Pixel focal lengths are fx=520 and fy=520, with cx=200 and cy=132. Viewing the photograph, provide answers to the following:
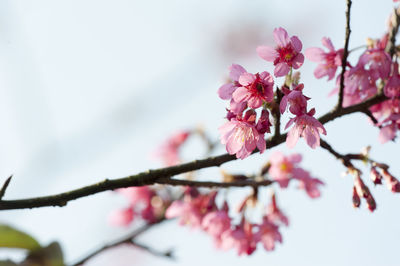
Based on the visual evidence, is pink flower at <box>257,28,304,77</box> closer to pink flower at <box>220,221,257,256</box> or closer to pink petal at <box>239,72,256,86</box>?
pink petal at <box>239,72,256,86</box>

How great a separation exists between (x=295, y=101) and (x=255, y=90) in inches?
5.2

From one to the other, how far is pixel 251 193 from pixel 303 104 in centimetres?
105

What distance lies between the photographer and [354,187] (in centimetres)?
206

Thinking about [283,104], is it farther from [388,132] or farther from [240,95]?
[388,132]

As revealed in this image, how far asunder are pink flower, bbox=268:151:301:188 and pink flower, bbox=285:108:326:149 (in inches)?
34.1

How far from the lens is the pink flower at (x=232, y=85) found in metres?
1.73

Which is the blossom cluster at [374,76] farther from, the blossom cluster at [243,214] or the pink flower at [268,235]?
the pink flower at [268,235]

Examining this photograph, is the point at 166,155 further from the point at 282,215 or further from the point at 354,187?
the point at 354,187

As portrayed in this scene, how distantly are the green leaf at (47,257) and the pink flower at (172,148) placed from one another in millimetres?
2089

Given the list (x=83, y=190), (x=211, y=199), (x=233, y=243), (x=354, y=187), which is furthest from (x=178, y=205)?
(x=83, y=190)

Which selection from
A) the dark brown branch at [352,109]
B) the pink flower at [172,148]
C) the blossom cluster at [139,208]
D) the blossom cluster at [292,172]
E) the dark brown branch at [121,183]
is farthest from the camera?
the pink flower at [172,148]

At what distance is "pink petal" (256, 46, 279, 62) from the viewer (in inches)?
70.2

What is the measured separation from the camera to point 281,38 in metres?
1.77

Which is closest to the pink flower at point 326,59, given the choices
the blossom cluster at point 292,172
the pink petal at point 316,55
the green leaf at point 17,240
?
the pink petal at point 316,55
